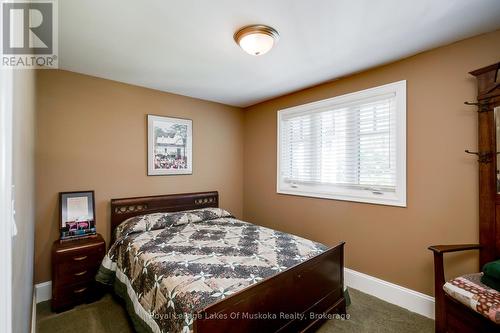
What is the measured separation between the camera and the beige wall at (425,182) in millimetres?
2100

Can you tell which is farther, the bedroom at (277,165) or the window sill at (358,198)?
the window sill at (358,198)

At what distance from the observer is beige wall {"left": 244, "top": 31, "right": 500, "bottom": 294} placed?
2100mm

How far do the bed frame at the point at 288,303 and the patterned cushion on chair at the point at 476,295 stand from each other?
0.80 m

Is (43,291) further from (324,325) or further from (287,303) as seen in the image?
(324,325)

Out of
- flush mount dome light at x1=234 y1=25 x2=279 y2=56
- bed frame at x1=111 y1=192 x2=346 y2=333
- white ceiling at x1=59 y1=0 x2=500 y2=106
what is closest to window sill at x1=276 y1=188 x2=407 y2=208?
bed frame at x1=111 y1=192 x2=346 y2=333

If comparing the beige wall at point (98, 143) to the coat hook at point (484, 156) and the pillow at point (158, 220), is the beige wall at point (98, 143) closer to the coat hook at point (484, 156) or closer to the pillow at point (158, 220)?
the pillow at point (158, 220)

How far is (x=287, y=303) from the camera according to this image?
1.70 m

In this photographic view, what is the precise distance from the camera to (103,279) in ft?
8.05

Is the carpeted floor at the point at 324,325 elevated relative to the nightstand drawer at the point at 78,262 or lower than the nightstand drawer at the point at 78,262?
lower

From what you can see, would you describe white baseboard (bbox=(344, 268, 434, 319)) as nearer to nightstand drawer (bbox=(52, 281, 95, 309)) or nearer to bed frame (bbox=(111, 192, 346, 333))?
bed frame (bbox=(111, 192, 346, 333))

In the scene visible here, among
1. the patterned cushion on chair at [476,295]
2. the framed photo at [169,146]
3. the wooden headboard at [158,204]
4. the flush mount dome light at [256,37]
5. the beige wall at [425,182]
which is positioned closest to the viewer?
Result: the patterned cushion on chair at [476,295]

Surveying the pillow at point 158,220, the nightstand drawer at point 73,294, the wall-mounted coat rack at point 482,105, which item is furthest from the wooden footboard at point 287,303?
the nightstand drawer at point 73,294

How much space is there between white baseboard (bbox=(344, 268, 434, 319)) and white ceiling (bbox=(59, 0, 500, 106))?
2356mm

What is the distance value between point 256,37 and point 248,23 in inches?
4.7
